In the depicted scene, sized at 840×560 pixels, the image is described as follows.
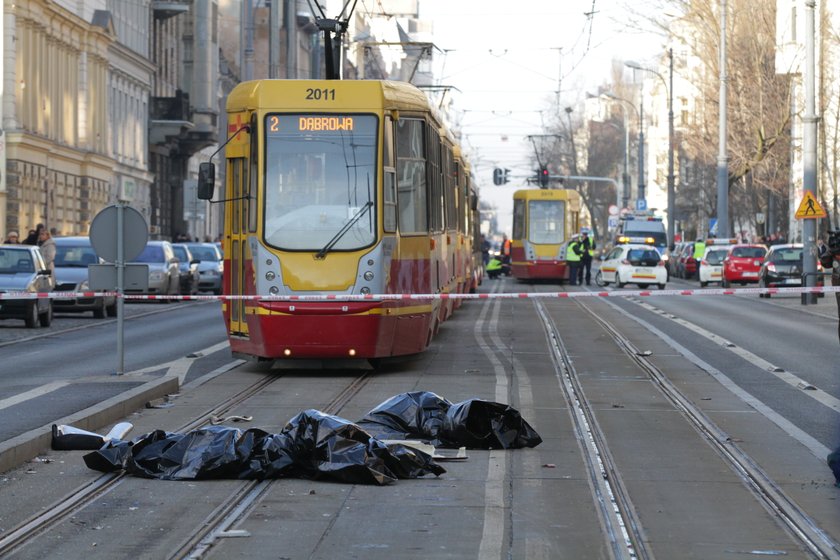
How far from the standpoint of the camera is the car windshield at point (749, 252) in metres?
50.6

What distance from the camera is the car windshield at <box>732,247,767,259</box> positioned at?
166ft

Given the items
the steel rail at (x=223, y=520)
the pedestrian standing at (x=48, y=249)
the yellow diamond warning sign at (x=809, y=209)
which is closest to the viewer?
the steel rail at (x=223, y=520)

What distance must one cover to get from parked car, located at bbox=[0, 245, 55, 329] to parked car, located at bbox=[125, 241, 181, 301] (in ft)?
29.2

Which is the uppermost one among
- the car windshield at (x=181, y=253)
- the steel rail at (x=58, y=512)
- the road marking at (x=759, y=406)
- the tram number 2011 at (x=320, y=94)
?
the tram number 2011 at (x=320, y=94)

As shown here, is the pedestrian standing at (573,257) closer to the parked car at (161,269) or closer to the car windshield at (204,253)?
the car windshield at (204,253)

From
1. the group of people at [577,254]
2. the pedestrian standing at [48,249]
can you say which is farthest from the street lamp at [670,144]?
the pedestrian standing at [48,249]

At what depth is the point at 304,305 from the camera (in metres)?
17.0

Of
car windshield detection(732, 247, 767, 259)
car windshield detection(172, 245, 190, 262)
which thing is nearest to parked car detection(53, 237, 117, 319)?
car windshield detection(172, 245, 190, 262)

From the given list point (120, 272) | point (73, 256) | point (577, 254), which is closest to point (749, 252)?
point (577, 254)

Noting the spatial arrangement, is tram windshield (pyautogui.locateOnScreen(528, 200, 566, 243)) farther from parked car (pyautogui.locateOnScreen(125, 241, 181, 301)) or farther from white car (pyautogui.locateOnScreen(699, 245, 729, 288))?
parked car (pyautogui.locateOnScreen(125, 241, 181, 301))

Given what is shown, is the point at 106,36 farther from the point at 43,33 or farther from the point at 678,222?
the point at 678,222

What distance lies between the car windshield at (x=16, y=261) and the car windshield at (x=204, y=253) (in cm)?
2013

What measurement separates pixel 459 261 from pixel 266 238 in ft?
33.5

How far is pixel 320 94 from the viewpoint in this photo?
57.7 ft
